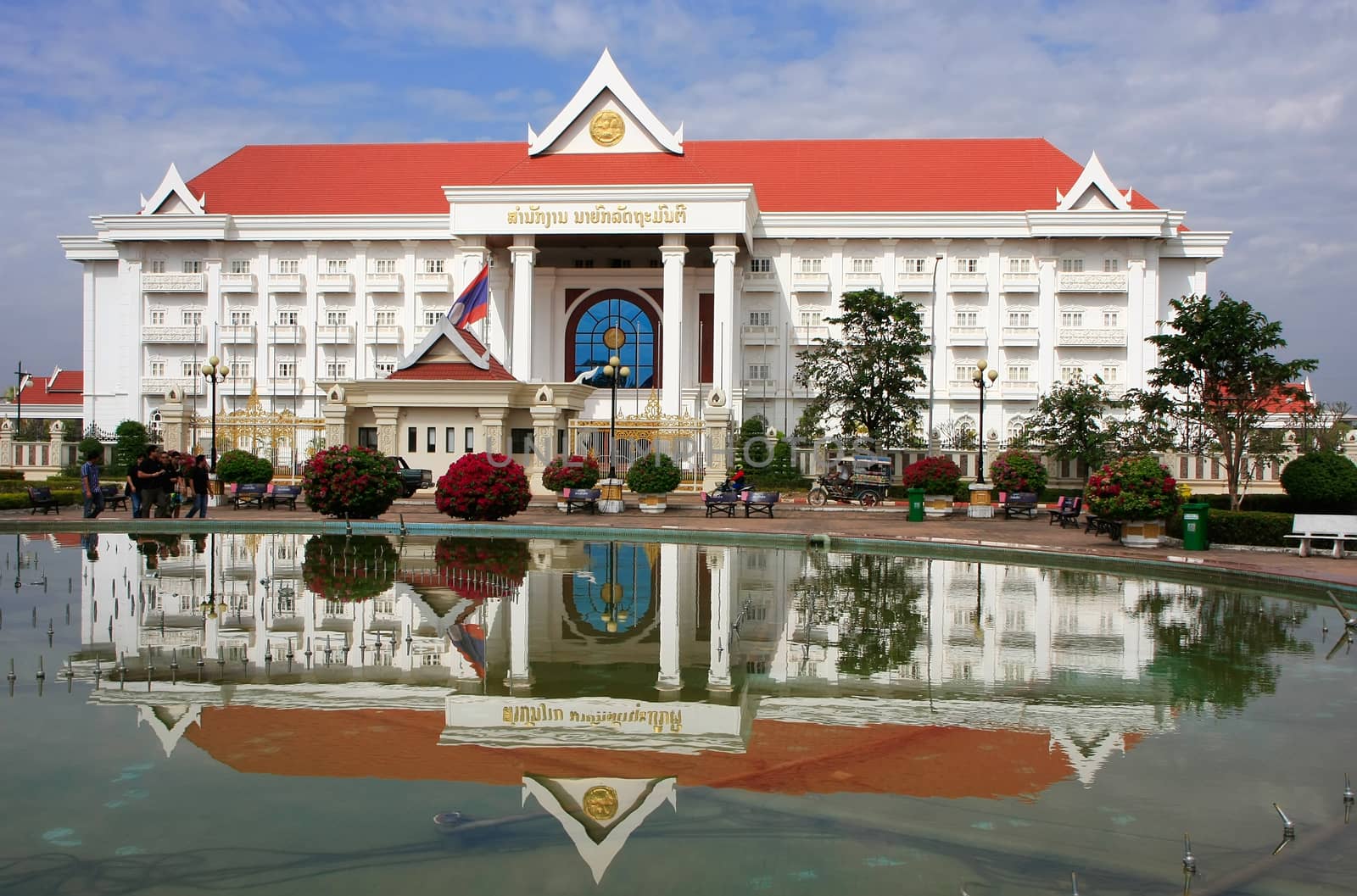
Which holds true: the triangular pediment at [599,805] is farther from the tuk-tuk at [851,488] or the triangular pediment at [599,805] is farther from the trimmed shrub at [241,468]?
the trimmed shrub at [241,468]

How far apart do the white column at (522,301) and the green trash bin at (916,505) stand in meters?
21.3

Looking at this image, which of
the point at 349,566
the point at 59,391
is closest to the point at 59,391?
the point at 59,391

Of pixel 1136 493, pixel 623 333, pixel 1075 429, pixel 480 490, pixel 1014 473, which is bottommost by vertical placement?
pixel 480 490

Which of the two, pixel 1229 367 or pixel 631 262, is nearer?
pixel 1229 367

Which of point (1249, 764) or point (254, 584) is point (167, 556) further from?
point (1249, 764)

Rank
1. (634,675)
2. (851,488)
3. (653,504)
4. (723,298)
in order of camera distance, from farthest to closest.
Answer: (723,298), (851,488), (653,504), (634,675)

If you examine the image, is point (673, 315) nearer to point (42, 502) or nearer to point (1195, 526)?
point (42, 502)

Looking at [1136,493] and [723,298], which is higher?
[723,298]

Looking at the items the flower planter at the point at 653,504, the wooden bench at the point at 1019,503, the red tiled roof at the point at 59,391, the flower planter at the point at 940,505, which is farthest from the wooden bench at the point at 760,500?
the red tiled roof at the point at 59,391

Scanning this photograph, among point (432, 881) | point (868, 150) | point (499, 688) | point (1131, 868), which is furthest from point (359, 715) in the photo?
point (868, 150)

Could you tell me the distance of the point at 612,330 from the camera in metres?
50.5

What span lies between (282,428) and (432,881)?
3215 centimetres

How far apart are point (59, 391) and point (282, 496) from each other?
160 feet

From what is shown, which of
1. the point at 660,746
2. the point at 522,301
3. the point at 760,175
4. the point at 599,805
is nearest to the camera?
the point at 599,805
